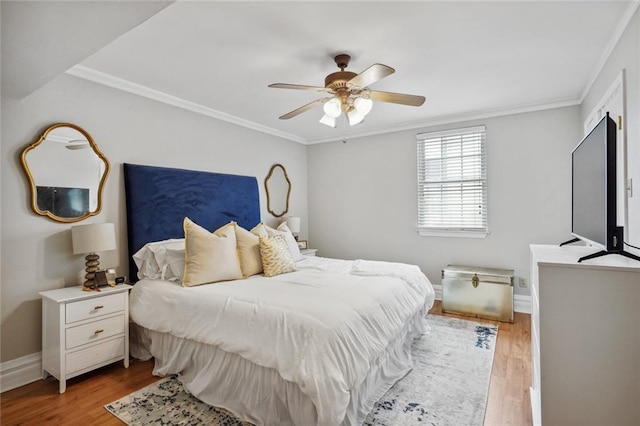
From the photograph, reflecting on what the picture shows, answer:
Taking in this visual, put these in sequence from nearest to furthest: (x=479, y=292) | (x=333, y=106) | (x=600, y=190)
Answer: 1. (x=600, y=190)
2. (x=333, y=106)
3. (x=479, y=292)

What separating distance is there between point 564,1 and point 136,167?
3.57 m

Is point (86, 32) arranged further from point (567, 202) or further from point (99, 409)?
point (567, 202)

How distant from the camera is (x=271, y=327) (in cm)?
193

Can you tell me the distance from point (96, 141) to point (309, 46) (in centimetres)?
212

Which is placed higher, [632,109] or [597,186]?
[632,109]

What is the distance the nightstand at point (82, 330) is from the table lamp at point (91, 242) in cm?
13

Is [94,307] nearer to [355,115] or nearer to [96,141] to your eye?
[96,141]

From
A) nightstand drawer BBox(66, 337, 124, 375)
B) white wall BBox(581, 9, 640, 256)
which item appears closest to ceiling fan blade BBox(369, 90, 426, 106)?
white wall BBox(581, 9, 640, 256)

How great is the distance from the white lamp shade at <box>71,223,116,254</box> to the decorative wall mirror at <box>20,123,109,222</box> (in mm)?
271

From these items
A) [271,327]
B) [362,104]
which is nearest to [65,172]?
[271,327]

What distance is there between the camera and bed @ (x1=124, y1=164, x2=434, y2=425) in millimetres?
1753

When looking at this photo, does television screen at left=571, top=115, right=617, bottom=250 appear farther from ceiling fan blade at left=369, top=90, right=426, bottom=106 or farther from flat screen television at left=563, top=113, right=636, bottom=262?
ceiling fan blade at left=369, top=90, right=426, bottom=106

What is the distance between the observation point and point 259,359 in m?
1.89

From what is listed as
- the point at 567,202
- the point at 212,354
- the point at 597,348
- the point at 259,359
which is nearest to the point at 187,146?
the point at 212,354
